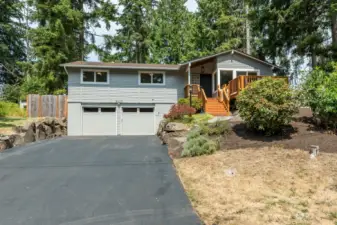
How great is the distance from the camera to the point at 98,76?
15.8m

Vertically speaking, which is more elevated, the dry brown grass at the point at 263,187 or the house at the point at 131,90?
the house at the point at 131,90

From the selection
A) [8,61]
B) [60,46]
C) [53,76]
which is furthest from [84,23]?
[8,61]

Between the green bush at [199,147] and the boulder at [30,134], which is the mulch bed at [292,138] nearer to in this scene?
the green bush at [199,147]

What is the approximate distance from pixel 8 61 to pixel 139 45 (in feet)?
47.3

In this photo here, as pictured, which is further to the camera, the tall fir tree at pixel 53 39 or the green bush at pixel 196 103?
the tall fir tree at pixel 53 39

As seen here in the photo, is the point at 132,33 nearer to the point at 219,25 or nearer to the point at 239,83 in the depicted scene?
the point at 219,25

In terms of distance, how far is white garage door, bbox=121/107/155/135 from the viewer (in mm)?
15695

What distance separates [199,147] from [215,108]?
647 cm

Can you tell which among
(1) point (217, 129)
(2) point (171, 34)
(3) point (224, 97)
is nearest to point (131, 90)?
(3) point (224, 97)

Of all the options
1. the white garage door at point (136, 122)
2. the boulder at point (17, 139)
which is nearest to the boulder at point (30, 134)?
the boulder at point (17, 139)

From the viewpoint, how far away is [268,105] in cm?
802

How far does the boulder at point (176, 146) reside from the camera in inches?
335

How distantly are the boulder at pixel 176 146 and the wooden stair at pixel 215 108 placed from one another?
478 centimetres

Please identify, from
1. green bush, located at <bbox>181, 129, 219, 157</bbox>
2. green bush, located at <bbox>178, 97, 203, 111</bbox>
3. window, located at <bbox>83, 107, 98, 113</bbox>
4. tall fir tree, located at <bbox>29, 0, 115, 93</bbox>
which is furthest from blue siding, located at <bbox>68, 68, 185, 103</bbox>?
green bush, located at <bbox>181, 129, 219, 157</bbox>
